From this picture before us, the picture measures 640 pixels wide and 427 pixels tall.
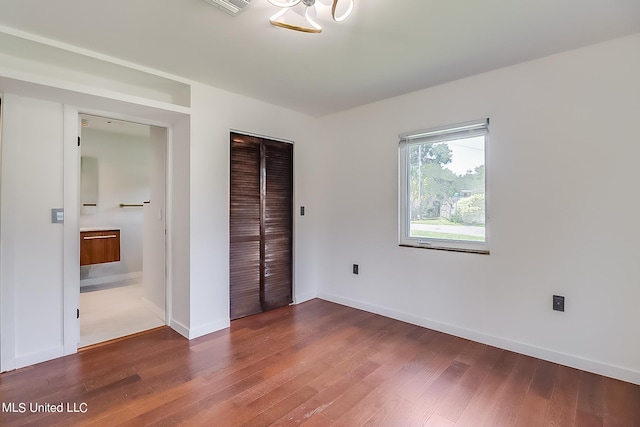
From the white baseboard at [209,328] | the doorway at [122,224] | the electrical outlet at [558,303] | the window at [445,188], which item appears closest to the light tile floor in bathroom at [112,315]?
the doorway at [122,224]

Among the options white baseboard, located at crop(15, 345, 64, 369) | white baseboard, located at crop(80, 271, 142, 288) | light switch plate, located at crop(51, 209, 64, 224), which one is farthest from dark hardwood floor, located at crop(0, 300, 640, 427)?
white baseboard, located at crop(80, 271, 142, 288)

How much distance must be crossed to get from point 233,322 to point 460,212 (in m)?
2.57

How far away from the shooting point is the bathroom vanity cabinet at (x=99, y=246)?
419 centimetres

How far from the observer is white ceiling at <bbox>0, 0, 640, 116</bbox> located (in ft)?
5.93

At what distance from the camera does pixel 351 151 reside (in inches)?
147

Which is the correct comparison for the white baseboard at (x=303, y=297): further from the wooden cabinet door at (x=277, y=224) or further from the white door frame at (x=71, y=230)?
the white door frame at (x=71, y=230)

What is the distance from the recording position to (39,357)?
240 centimetres

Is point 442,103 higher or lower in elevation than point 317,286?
higher

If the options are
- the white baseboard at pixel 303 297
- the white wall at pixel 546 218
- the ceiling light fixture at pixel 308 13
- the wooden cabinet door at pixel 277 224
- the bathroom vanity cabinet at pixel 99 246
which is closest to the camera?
the ceiling light fixture at pixel 308 13

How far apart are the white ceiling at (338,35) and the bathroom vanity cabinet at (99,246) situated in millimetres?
2916

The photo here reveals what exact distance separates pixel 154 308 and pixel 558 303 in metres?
3.96

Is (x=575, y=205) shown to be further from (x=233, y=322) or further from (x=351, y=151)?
(x=233, y=322)

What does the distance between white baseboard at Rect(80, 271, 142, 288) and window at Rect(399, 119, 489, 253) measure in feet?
14.4

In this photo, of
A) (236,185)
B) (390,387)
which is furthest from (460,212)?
(236,185)
